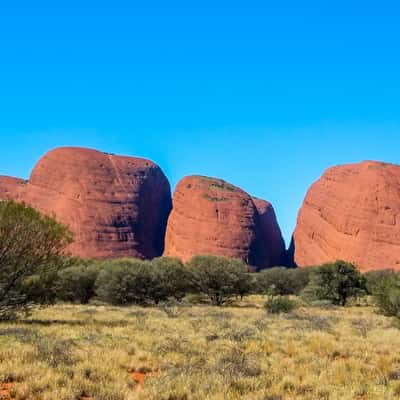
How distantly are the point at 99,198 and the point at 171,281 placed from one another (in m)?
69.2

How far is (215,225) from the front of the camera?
101m

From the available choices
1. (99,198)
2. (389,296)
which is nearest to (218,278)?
(389,296)

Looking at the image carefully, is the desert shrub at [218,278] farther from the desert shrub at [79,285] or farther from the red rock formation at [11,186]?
the red rock formation at [11,186]

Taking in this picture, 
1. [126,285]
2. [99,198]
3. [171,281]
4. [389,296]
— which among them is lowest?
[389,296]

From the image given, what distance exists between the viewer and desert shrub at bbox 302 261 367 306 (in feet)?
146

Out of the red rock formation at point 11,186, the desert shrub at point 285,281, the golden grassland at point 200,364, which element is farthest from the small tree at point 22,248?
the red rock formation at point 11,186

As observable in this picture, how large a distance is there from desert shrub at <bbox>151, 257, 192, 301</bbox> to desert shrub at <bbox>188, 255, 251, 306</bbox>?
78 cm

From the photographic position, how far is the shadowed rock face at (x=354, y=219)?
89.0m

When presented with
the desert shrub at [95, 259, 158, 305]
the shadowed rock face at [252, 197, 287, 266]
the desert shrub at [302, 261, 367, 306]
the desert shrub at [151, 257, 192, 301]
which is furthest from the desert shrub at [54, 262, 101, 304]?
the shadowed rock face at [252, 197, 287, 266]

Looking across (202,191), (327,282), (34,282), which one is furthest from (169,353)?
(202,191)

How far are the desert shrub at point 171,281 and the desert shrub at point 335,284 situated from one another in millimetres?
11657

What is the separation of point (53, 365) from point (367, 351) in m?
8.29

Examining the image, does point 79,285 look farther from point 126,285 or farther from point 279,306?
point 279,306

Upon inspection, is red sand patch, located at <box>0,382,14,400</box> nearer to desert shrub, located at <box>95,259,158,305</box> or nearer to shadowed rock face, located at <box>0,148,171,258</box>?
desert shrub, located at <box>95,259,158,305</box>
